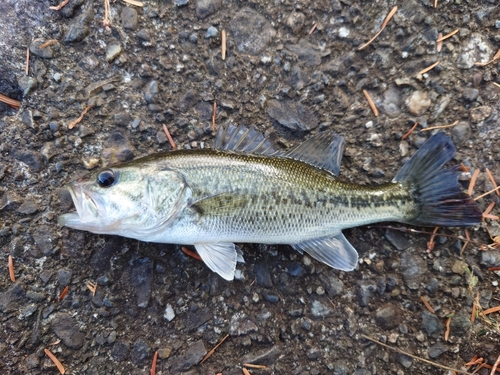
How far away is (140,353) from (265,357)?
3.39 feet

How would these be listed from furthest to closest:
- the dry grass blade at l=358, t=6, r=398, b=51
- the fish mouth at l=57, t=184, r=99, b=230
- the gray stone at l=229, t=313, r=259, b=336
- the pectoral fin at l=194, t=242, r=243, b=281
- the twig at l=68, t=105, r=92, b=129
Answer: the dry grass blade at l=358, t=6, r=398, b=51 < the twig at l=68, t=105, r=92, b=129 < the gray stone at l=229, t=313, r=259, b=336 < the pectoral fin at l=194, t=242, r=243, b=281 < the fish mouth at l=57, t=184, r=99, b=230

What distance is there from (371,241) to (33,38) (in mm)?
3484

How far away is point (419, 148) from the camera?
3076 millimetres

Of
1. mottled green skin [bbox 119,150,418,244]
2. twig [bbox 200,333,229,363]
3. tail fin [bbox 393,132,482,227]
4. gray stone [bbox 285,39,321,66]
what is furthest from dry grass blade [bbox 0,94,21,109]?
tail fin [bbox 393,132,482,227]

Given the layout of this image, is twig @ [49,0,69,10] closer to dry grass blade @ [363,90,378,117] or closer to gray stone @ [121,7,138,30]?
gray stone @ [121,7,138,30]

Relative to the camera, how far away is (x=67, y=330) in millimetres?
3025

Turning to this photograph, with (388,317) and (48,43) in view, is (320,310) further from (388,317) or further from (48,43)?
(48,43)

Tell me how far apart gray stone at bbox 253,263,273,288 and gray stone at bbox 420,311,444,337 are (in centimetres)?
132

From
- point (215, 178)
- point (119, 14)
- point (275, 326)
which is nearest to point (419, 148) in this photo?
point (215, 178)

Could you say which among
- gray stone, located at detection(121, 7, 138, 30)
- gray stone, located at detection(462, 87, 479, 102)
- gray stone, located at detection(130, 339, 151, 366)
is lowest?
gray stone, located at detection(130, 339, 151, 366)

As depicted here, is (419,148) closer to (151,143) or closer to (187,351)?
(151,143)

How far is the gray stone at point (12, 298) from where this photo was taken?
301cm

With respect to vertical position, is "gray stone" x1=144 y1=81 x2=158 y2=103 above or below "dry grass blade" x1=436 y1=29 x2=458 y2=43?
Result: below

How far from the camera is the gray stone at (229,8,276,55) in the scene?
333 centimetres
